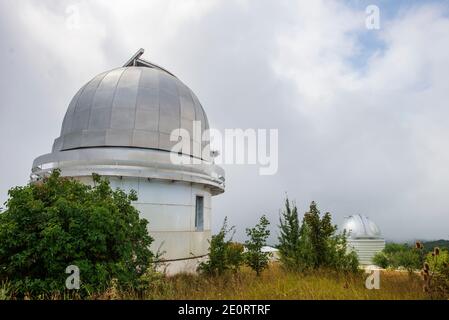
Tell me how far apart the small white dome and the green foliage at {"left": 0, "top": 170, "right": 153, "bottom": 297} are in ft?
100

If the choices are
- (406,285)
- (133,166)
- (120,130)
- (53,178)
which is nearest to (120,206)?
(53,178)

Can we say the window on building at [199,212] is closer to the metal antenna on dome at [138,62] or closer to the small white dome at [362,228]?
the metal antenna on dome at [138,62]

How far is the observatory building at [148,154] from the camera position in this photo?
427 inches

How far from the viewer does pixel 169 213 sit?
1130 centimetres

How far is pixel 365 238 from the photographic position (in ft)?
107

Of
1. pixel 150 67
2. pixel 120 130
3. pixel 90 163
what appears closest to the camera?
pixel 90 163

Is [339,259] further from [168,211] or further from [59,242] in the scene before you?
[59,242]

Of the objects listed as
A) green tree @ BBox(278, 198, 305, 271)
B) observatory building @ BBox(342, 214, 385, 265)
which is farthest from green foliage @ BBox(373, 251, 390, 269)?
green tree @ BBox(278, 198, 305, 271)

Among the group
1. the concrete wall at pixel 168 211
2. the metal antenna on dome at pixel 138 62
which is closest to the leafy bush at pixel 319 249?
the concrete wall at pixel 168 211

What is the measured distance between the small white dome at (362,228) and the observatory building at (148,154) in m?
25.1

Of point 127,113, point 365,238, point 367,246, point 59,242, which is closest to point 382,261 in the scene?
point 367,246

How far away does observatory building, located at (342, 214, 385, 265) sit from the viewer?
105 ft

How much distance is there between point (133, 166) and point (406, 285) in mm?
9019
